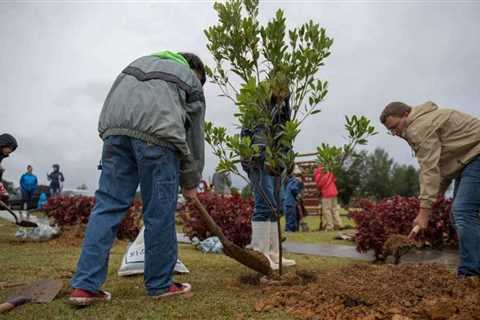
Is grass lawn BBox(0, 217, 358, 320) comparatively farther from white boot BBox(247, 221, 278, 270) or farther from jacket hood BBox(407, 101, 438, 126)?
jacket hood BBox(407, 101, 438, 126)

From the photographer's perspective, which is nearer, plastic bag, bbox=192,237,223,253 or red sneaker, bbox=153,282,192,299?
red sneaker, bbox=153,282,192,299

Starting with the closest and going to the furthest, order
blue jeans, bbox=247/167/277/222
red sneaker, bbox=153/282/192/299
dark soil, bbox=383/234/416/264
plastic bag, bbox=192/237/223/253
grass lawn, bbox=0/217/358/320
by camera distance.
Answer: grass lawn, bbox=0/217/358/320
red sneaker, bbox=153/282/192/299
blue jeans, bbox=247/167/277/222
dark soil, bbox=383/234/416/264
plastic bag, bbox=192/237/223/253

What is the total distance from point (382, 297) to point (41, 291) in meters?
2.41

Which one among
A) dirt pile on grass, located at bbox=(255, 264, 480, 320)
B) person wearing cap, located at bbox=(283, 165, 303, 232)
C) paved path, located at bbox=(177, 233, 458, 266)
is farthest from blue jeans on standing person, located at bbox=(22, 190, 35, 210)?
dirt pile on grass, located at bbox=(255, 264, 480, 320)

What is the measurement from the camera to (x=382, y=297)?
2.78m

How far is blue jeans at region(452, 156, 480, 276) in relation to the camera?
11.9ft

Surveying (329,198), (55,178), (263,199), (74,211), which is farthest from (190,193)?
(55,178)

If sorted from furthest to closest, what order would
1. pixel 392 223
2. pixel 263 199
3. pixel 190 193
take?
1. pixel 392 223
2. pixel 263 199
3. pixel 190 193

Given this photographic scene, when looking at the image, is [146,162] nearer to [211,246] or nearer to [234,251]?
[234,251]

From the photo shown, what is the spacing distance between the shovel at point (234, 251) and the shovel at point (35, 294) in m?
1.20

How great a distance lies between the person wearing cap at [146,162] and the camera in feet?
9.76

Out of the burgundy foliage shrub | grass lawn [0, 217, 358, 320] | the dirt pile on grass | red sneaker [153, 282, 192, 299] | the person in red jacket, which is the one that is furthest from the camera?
the person in red jacket

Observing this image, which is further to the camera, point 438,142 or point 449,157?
point 449,157

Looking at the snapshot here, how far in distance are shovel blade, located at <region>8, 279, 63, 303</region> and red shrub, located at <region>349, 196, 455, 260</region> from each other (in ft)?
12.8
